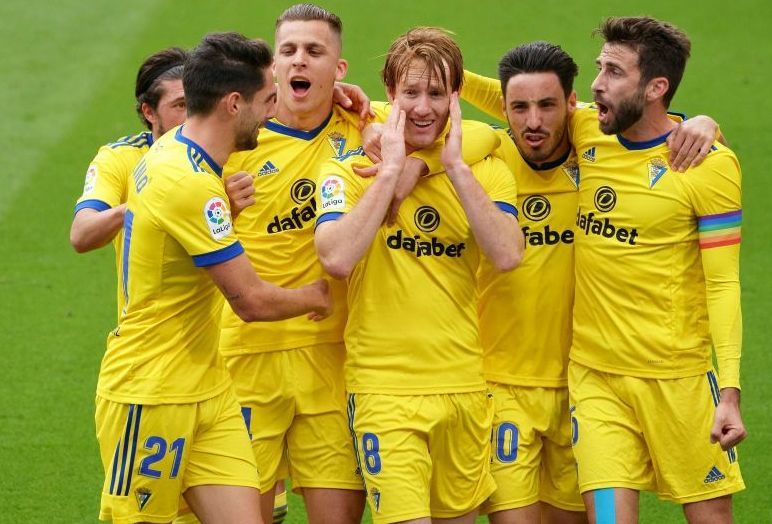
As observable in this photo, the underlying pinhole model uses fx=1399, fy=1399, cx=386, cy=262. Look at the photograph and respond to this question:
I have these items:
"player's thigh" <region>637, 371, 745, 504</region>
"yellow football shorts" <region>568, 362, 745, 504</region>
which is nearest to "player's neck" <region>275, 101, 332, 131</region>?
"yellow football shorts" <region>568, 362, 745, 504</region>

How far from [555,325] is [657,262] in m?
0.57

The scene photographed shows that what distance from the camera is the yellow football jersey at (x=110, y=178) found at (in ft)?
21.9

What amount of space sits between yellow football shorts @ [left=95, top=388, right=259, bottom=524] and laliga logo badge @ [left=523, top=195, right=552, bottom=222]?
1635 mm

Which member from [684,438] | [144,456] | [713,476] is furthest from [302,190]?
[713,476]

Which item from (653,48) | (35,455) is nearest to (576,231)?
(653,48)

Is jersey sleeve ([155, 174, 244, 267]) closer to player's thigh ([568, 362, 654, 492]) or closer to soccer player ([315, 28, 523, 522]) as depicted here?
soccer player ([315, 28, 523, 522])

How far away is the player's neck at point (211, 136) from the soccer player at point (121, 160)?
86 centimetres

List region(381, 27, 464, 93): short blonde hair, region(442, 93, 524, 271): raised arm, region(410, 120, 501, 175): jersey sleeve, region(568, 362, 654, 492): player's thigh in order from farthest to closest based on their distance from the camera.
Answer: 1. region(568, 362, 654, 492): player's thigh
2. region(410, 120, 501, 175): jersey sleeve
3. region(381, 27, 464, 93): short blonde hair
4. region(442, 93, 524, 271): raised arm

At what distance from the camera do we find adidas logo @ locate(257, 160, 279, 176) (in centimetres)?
632

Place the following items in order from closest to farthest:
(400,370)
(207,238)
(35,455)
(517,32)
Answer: (207,238) < (400,370) < (35,455) < (517,32)

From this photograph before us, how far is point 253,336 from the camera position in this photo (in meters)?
6.36

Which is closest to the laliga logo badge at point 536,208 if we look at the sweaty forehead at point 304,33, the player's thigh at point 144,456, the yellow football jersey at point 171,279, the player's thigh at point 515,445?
the player's thigh at point 515,445

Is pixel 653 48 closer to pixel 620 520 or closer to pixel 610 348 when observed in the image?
pixel 610 348

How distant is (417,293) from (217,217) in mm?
953
